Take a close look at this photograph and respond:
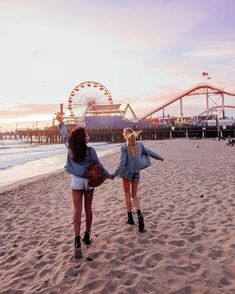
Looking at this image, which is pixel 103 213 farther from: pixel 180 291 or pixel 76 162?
pixel 180 291

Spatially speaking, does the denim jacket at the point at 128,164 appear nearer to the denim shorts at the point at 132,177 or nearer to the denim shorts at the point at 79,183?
the denim shorts at the point at 132,177

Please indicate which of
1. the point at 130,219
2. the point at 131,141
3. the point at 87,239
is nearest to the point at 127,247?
the point at 87,239

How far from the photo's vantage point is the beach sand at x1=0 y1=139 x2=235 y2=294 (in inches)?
127

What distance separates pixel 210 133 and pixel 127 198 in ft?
183

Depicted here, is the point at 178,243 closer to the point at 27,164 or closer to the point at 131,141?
the point at 131,141

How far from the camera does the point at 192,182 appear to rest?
863cm

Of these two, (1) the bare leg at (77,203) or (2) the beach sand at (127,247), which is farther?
(1) the bare leg at (77,203)

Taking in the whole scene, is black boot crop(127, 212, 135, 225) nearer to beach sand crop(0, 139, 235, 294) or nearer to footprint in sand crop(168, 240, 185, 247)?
beach sand crop(0, 139, 235, 294)

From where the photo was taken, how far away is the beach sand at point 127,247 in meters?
3.23

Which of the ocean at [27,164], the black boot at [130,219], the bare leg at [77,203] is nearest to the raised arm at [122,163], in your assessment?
the black boot at [130,219]

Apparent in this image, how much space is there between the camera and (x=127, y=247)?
410 cm

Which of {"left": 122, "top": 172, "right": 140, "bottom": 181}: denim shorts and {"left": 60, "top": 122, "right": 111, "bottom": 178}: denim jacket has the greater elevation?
{"left": 60, "top": 122, "right": 111, "bottom": 178}: denim jacket

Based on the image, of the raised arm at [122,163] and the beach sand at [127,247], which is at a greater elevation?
the raised arm at [122,163]

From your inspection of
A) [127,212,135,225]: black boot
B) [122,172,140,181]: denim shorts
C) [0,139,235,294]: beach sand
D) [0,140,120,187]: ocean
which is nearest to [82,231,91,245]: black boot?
[0,139,235,294]: beach sand
